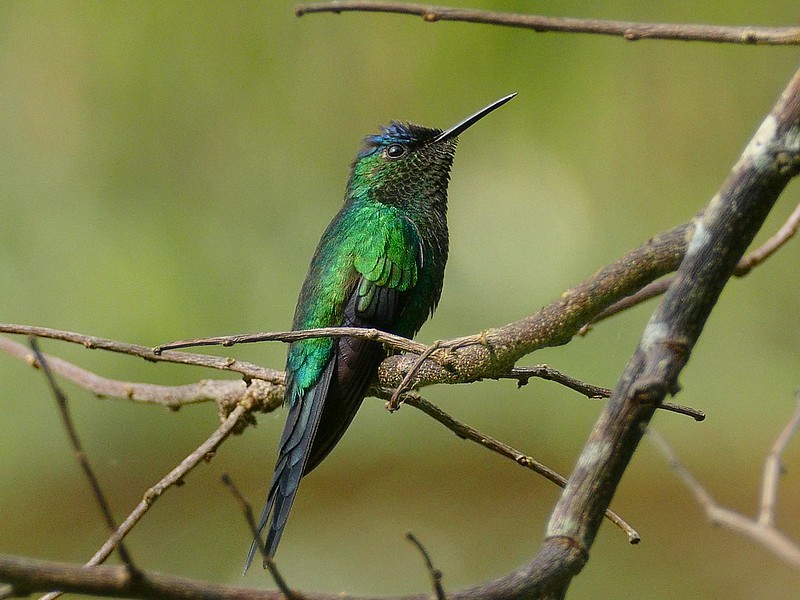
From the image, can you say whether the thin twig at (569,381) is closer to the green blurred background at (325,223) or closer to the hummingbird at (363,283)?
the hummingbird at (363,283)

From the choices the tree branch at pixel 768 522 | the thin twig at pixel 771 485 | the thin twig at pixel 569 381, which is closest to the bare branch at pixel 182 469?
the thin twig at pixel 569 381

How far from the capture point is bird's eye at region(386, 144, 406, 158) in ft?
11.8

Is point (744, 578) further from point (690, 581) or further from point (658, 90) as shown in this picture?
point (658, 90)

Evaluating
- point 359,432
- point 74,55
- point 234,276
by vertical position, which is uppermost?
point 74,55

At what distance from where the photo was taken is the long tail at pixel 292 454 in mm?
2596

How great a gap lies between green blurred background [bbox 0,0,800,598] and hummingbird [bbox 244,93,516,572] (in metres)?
1.48

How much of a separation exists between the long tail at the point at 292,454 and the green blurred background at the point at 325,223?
6.48 feet

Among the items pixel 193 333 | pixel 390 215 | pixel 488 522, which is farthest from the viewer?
pixel 488 522

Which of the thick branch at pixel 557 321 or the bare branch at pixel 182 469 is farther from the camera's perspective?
the bare branch at pixel 182 469

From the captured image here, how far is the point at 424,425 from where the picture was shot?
5.46m

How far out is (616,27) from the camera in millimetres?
1569

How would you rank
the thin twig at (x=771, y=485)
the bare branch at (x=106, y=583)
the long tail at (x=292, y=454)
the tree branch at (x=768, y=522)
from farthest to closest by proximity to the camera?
1. the long tail at (x=292, y=454)
2. the thin twig at (x=771, y=485)
3. the tree branch at (x=768, y=522)
4. the bare branch at (x=106, y=583)

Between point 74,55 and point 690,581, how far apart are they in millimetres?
4683

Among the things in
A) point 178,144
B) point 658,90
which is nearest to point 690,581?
point 658,90
